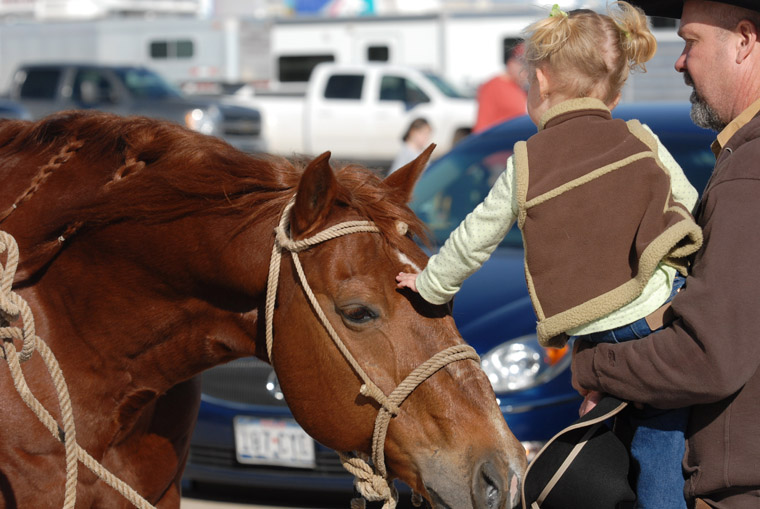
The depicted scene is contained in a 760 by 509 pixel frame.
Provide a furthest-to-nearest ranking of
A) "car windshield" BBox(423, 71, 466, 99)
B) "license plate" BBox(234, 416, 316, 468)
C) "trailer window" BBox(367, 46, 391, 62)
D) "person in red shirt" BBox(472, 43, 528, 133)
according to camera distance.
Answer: "trailer window" BBox(367, 46, 391, 62)
"car windshield" BBox(423, 71, 466, 99)
"person in red shirt" BBox(472, 43, 528, 133)
"license plate" BBox(234, 416, 316, 468)

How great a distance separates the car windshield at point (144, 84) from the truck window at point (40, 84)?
1412mm

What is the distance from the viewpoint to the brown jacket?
5.66ft

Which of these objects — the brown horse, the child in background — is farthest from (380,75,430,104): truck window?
the child in background

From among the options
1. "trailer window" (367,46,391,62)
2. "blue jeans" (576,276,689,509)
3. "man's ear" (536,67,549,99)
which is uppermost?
"man's ear" (536,67,549,99)

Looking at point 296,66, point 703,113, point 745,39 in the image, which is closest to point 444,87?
point 296,66

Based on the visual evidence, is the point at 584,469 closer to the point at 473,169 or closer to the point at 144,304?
the point at 144,304

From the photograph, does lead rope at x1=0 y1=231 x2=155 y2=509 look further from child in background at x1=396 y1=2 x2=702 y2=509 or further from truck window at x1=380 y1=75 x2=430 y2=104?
truck window at x1=380 y1=75 x2=430 y2=104

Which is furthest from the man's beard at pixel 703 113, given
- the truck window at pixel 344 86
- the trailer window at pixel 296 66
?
the trailer window at pixel 296 66

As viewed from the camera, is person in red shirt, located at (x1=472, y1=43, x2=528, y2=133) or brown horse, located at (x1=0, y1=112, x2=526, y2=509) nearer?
brown horse, located at (x1=0, y1=112, x2=526, y2=509)

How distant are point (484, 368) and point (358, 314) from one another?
65.8 inches

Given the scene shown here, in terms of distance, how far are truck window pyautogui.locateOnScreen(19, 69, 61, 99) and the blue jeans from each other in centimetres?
1754

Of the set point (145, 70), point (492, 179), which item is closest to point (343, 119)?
point (145, 70)

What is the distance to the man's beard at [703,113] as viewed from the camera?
200 cm

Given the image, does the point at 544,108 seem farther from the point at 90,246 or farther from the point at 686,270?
the point at 90,246
